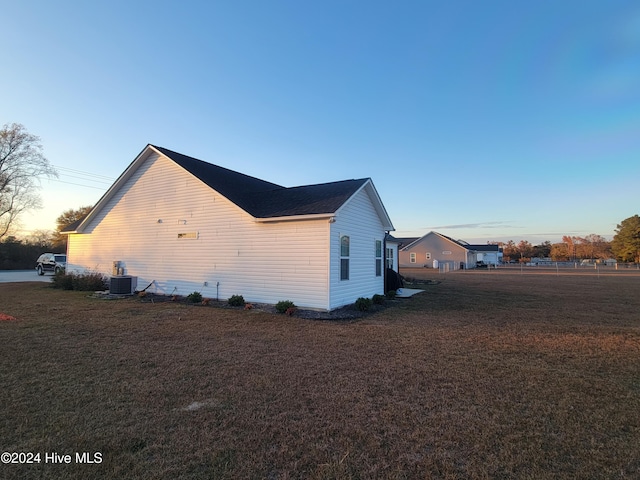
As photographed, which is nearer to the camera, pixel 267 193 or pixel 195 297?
pixel 195 297

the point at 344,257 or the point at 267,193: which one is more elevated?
the point at 267,193

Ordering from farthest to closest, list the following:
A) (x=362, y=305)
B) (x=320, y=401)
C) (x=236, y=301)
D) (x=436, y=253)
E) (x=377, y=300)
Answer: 1. (x=436, y=253)
2. (x=377, y=300)
3. (x=236, y=301)
4. (x=362, y=305)
5. (x=320, y=401)

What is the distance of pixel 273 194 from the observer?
44.7 feet

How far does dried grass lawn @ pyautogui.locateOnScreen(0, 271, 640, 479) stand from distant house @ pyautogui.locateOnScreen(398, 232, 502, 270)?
4164 cm

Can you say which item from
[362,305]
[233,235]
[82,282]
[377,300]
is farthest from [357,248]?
[82,282]

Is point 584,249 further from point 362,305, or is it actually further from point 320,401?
point 320,401

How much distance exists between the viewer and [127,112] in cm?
1400

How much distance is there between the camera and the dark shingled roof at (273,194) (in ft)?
35.1

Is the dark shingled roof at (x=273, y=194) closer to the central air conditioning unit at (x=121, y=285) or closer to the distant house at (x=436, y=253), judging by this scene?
the central air conditioning unit at (x=121, y=285)

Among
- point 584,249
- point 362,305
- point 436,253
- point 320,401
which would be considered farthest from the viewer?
point 584,249

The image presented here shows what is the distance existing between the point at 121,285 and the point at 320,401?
1272cm

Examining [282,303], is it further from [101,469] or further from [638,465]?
[638,465]

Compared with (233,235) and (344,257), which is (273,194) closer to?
(233,235)

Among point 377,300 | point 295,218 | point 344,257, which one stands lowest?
point 377,300
